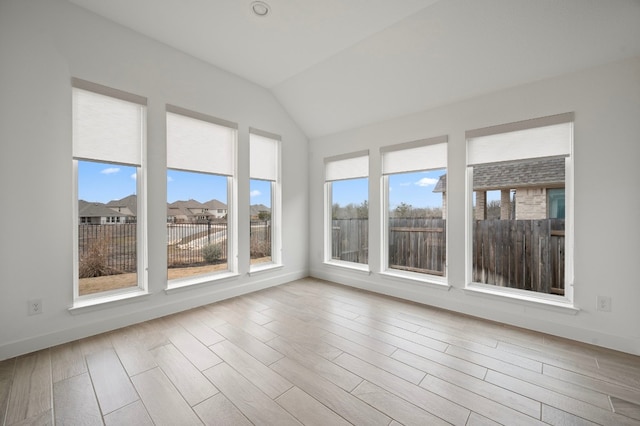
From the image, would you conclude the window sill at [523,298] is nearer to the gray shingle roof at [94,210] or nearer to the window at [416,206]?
the window at [416,206]

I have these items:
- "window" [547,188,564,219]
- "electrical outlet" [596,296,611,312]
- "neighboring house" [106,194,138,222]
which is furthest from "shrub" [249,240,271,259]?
"electrical outlet" [596,296,611,312]

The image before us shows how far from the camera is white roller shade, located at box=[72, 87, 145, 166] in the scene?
2637mm

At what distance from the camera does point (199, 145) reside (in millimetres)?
3518

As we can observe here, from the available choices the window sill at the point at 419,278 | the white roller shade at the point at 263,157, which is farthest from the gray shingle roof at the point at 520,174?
the white roller shade at the point at 263,157

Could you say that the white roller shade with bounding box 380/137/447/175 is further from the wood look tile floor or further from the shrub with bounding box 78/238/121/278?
the shrub with bounding box 78/238/121/278

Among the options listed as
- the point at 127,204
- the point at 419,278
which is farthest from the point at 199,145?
the point at 419,278

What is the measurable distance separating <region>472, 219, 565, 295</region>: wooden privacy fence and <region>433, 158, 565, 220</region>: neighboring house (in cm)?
11

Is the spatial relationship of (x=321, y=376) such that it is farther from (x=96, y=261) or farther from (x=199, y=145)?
(x=199, y=145)

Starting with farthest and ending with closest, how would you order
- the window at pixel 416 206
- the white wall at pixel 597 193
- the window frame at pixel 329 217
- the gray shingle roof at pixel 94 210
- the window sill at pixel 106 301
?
the window frame at pixel 329 217 → the window at pixel 416 206 → the gray shingle roof at pixel 94 210 → the window sill at pixel 106 301 → the white wall at pixel 597 193

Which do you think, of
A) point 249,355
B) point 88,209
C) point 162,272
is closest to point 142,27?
point 88,209

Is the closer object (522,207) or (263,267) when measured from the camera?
(522,207)

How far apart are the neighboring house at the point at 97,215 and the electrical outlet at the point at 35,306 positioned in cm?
76

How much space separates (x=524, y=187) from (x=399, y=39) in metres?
2.15

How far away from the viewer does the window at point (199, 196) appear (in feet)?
10.9
